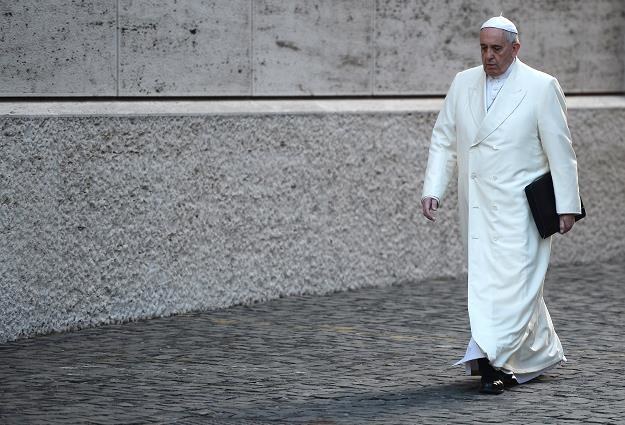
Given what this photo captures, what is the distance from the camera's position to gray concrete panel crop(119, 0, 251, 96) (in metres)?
9.39

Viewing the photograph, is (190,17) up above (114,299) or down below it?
above

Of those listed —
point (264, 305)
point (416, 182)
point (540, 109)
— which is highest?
point (540, 109)

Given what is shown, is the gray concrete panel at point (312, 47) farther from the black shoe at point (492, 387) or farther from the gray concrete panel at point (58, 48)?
the black shoe at point (492, 387)

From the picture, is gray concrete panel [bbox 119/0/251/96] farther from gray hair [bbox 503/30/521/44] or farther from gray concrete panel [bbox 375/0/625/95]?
gray hair [bbox 503/30/521/44]

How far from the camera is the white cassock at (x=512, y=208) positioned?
7.22m

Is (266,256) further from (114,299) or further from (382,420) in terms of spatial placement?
(382,420)

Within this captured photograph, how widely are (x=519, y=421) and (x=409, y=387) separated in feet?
3.07

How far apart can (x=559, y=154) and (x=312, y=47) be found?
3.55 meters

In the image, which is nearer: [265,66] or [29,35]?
[29,35]

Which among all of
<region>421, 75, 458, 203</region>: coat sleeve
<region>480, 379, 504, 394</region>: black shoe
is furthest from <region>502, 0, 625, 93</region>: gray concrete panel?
<region>480, 379, 504, 394</region>: black shoe

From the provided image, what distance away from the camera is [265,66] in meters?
10.2

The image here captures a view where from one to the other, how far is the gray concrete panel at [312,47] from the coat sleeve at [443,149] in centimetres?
Result: 274

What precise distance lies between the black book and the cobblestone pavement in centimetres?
77

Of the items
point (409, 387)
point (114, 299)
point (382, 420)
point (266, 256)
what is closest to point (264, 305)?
point (266, 256)
